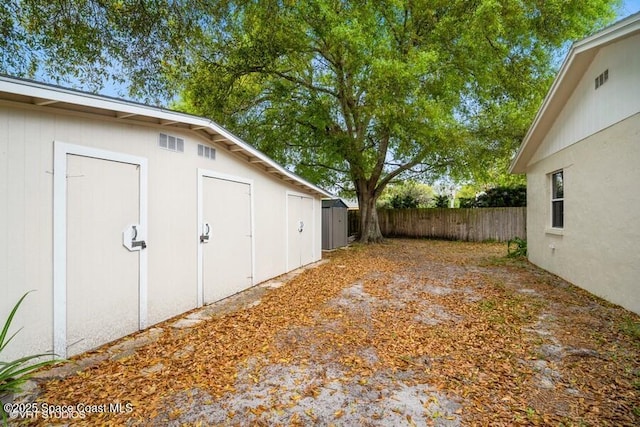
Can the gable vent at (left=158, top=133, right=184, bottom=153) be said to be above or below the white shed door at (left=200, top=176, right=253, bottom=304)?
above

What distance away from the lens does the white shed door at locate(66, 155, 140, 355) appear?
3461mm

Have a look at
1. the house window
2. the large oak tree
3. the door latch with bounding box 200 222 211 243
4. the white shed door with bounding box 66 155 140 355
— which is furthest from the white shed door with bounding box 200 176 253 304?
the house window

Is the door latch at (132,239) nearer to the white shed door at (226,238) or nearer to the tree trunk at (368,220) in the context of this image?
the white shed door at (226,238)

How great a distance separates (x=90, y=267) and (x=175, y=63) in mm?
6295

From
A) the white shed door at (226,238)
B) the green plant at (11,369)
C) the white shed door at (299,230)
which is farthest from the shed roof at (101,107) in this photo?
the white shed door at (299,230)

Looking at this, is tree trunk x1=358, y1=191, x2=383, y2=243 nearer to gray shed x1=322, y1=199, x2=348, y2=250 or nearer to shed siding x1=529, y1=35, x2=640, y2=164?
gray shed x1=322, y1=199, x2=348, y2=250

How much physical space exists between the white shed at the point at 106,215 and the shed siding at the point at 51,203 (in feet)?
0.03

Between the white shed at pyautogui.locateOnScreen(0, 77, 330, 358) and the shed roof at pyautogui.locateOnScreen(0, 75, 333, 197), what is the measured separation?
1 centimetres

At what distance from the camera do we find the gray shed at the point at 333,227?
1306 centimetres

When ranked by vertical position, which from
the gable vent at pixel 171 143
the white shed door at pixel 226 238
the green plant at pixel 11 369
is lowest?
the green plant at pixel 11 369

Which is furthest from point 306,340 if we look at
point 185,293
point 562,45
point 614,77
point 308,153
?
point 562,45

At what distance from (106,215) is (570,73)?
778 centimetres

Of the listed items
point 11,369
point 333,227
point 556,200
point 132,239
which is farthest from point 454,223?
point 11,369

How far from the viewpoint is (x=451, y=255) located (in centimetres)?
1112
